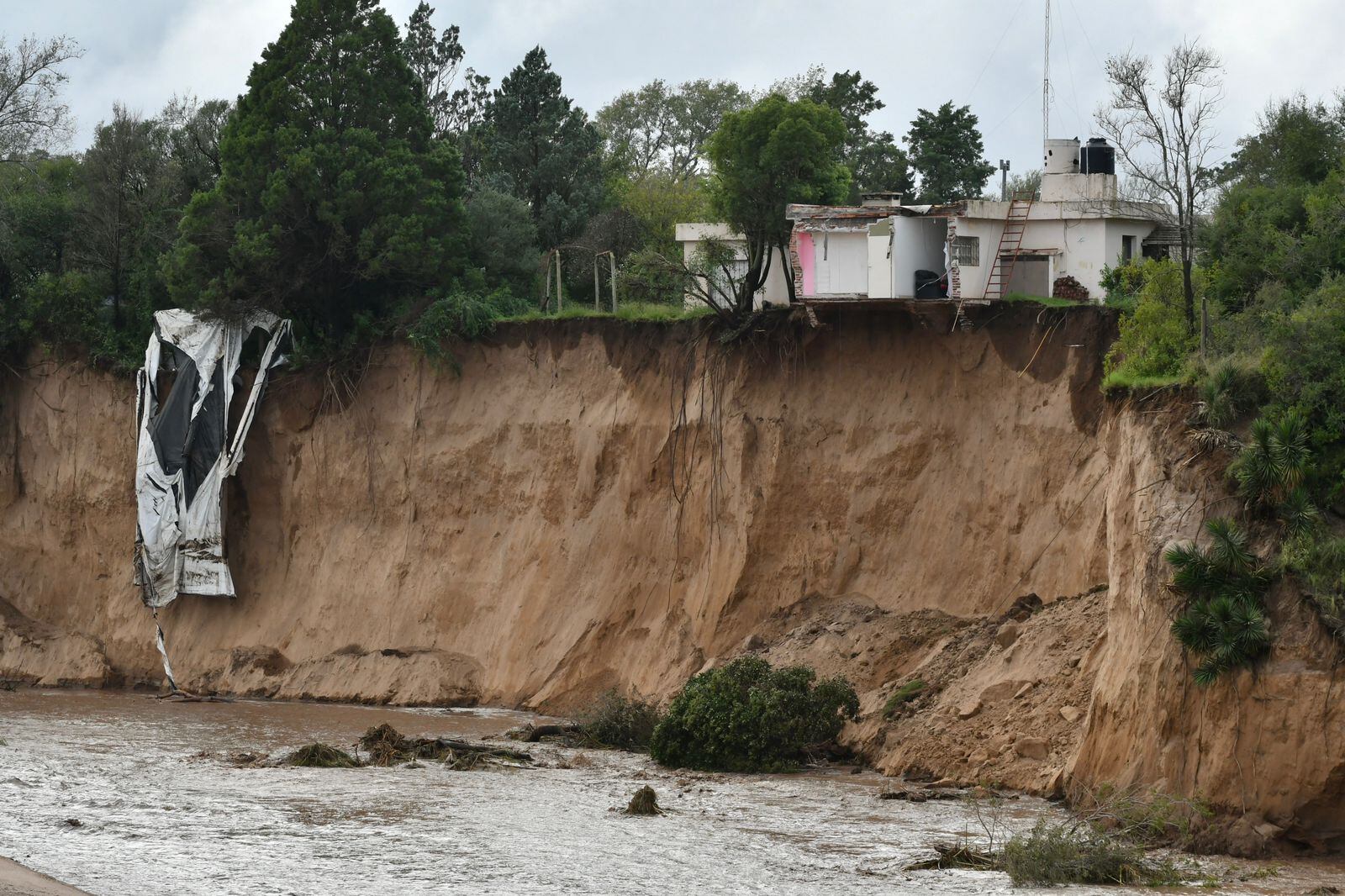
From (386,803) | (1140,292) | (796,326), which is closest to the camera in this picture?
(386,803)

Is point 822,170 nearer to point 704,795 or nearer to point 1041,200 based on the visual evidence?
point 1041,200

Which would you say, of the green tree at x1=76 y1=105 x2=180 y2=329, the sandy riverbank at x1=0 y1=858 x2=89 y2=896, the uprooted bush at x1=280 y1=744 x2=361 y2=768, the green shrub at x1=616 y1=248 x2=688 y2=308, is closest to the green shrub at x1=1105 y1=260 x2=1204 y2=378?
the green shrub at x1=616 y1=248 x2=688 y2=308

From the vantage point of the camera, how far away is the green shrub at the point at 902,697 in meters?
24.4

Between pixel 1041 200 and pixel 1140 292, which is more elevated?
pixel 1041 200

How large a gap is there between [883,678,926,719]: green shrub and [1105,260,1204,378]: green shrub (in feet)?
16.3

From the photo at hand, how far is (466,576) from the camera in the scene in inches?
1312

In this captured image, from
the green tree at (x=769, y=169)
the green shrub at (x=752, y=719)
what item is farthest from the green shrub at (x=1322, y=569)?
the green tree at (x=769, y=169)

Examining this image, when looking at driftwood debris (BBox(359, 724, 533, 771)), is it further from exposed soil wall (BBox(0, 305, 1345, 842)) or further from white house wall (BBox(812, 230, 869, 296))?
white house wall (BBox(812, 230, 869, 296))

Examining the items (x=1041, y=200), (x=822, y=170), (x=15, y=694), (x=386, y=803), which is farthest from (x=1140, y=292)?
(x=15, y=694)

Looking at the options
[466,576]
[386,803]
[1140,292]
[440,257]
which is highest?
[440,257]

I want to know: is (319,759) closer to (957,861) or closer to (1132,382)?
(957,861)

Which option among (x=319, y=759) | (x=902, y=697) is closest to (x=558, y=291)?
(x=319, y=759)

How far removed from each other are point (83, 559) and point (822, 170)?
18352 mm

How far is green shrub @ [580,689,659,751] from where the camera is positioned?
26.3 m
